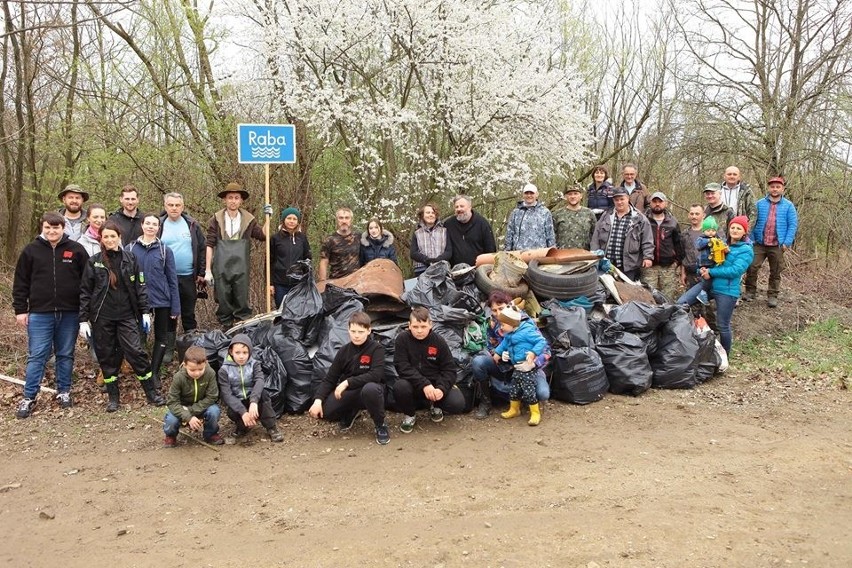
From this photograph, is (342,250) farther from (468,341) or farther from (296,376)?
(468,341)

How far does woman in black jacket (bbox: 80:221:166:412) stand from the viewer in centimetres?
523

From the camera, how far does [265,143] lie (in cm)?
656

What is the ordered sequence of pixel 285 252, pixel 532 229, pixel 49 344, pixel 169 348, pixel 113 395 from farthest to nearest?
pixel 532 229 → pixel 285 252 → pixel 169 348 → pixel 113 395 → pixel 49 344

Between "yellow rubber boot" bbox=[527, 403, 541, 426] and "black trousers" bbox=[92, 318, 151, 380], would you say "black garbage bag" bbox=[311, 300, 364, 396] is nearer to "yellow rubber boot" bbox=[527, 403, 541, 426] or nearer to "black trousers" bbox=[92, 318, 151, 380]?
"black trousers" bbox=[92, 318, 151, 380]

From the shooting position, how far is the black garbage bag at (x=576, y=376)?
537 cm

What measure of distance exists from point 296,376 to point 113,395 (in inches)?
65.8

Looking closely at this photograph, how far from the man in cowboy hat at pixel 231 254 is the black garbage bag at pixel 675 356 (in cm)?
406

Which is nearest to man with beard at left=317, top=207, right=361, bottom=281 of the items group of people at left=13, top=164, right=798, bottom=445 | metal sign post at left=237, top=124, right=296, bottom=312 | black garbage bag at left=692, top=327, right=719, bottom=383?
group of people at left=13, top=164, right=798, bottom=445

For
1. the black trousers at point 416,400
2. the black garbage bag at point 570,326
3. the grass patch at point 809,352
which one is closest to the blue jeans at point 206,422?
the black trousers at point 416,400

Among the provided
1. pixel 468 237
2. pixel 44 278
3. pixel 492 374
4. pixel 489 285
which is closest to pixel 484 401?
pixel 492 374

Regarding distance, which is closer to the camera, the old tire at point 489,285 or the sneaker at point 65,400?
the sneaker at point 65,400

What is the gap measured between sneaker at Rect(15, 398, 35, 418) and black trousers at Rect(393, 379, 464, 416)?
10.4 feet

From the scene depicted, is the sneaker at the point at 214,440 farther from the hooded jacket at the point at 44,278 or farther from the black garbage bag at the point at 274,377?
the hooded jacket at the point at 44,278

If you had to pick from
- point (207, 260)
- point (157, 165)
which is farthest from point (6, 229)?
point (207, 260)
